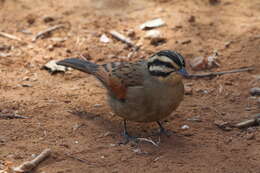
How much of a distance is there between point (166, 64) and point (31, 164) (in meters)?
2.04

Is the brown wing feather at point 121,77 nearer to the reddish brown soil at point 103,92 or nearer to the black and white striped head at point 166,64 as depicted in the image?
the black and white striped head at point 166,64

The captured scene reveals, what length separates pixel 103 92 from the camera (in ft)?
26.5

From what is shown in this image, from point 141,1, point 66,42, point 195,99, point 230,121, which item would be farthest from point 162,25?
point 230,121

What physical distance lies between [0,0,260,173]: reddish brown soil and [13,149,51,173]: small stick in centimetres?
8

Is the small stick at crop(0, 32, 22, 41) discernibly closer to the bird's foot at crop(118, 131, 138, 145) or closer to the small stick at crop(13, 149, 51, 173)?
the bird's foot at crop(118, 131, 138, 145)

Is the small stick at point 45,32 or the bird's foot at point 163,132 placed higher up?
the small stick at point 45,32

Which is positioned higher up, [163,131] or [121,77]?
[121,77]

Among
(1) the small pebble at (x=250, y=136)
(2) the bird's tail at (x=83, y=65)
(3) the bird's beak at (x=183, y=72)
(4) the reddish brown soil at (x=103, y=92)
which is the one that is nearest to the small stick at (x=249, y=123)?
(4) the reddish brown soil at (x=103, y=92)

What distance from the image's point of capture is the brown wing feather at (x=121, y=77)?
6727mm

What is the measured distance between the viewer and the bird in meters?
6.41

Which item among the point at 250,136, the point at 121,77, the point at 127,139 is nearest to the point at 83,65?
the point at 121,77

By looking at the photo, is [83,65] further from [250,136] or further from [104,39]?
[250,136]

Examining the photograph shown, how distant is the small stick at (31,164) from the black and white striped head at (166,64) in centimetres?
172

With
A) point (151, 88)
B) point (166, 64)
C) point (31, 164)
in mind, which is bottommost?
point (31, 164)
